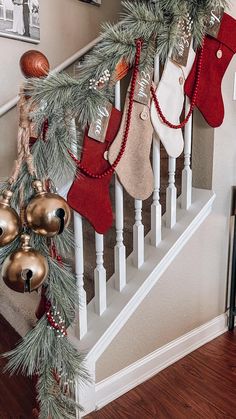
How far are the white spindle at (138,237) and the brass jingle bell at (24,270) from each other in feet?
1.88

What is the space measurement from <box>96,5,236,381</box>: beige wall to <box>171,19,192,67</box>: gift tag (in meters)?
0.35

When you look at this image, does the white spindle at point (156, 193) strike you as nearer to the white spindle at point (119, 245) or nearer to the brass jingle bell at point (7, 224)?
the white spindle at point (119, 245)

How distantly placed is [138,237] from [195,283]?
1.62 ft

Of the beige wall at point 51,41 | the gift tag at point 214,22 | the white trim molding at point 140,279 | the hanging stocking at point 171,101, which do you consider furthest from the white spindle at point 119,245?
the beige wall at point 51,41

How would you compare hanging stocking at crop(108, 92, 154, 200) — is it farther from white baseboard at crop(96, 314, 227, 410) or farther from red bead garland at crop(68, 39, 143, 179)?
white baseboard at crop(96, 314, 227, 410)

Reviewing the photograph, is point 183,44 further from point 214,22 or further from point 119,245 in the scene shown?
point 119,245

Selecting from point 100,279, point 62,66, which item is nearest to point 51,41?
point 62,66

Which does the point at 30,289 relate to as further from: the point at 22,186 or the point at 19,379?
the point at 19,379

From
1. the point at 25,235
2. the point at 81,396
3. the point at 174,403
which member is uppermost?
the point at 25,235

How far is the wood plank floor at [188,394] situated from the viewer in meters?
1.29

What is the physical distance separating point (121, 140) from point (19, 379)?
1164 millimetres

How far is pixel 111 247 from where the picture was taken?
1.74 metres

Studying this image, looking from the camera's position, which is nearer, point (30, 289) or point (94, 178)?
point (30, 289)

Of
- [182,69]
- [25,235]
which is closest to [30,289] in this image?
[25,235]
